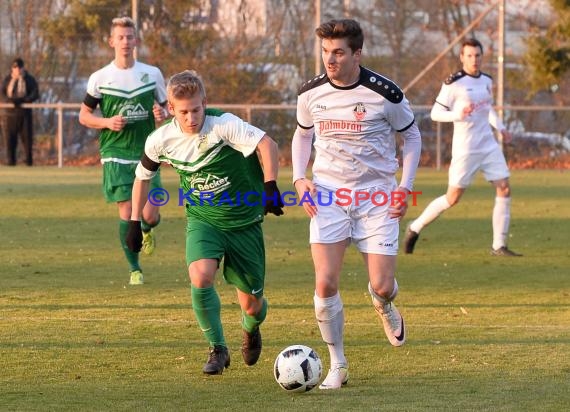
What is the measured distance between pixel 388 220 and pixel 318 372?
0.97 m

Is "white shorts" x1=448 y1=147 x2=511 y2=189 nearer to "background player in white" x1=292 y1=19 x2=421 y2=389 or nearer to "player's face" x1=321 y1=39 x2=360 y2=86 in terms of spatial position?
"background player in white" x1=292 y1=19 x2=421 y2=389

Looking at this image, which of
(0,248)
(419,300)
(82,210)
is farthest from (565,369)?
(82,210)

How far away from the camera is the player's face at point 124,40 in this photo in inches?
409

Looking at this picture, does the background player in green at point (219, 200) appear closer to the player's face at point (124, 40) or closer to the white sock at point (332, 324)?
the white sock at point (332, 324)

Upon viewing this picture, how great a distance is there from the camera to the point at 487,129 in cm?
1267

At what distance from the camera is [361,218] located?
6.71 metres

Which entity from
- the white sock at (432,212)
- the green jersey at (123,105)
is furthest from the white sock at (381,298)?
the white sock at (432,212)

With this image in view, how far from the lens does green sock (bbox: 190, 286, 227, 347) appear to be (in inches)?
260

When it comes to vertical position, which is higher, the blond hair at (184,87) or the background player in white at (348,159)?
the blond hair at (184,87)

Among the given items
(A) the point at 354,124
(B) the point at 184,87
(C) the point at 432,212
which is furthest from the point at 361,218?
(C) the point at 432,212

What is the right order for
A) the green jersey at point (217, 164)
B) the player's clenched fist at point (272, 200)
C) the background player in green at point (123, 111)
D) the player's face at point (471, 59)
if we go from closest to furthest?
the player's clenched fist at point (272, 200) → the green jersey at point (217, 164) → the background player in green at point (123, 111) → the player's face at point (471, 59)

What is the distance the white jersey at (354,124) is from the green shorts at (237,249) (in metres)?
0.50

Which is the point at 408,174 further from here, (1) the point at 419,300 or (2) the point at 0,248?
(2) the point at 0,248

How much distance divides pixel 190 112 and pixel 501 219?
661 cm
